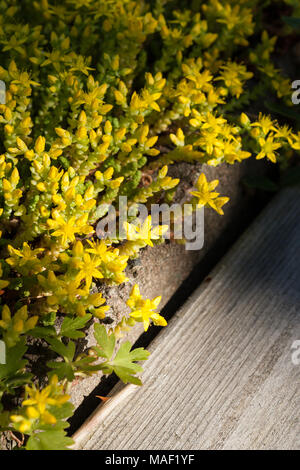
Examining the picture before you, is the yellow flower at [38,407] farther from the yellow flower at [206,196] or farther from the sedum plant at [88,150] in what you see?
the yellow flower at [206,196]

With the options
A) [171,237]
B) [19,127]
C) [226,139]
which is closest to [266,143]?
[226,139]

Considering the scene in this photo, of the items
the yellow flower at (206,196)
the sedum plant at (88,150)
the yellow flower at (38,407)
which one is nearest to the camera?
the yellow flower at (38,407)

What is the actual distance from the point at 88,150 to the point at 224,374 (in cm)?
72

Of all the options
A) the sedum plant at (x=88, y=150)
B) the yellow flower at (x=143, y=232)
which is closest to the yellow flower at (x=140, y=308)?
the sedum plant at (x=88, y=150)

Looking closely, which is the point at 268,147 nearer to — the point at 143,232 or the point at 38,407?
the point at 143,232

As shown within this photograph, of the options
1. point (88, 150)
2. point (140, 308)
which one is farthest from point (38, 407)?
point (88, 150)

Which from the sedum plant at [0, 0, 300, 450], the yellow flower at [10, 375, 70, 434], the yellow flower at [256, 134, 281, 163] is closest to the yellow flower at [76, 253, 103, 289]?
the sedum plant at [0, 0, 300, 450]

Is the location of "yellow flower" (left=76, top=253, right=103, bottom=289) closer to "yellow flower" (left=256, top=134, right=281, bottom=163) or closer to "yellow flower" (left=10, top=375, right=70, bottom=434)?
"yellow flower" (left=10, top=375, right=70, bottom=434)

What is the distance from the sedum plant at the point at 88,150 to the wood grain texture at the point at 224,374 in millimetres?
96

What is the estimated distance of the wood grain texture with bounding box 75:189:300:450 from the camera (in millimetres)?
1094

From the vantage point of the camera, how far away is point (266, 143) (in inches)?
52.4

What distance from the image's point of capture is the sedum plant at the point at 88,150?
103 cm

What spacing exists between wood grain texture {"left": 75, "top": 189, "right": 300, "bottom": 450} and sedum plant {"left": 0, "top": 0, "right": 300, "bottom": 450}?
0.10 metres

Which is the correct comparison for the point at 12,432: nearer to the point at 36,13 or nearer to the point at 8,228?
the point at 8,228
